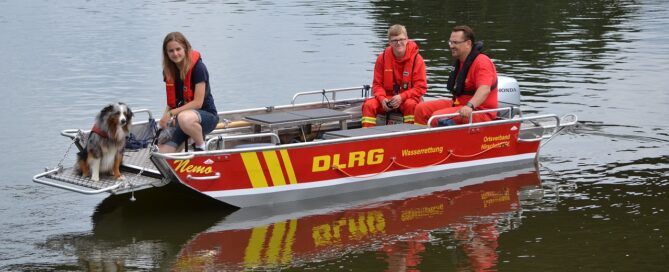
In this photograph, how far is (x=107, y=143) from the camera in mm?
10789

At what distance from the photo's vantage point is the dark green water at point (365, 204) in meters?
9.97

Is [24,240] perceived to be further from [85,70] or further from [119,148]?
[85,70]

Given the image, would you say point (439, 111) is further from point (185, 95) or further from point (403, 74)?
point (185, 95)

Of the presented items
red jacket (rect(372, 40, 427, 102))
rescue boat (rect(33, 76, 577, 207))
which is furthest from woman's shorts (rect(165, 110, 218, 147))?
red jacket (rect(372, 40, 427, 102))

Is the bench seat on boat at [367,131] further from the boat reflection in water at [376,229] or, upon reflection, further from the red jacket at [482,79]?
the red jacket at [482,79]

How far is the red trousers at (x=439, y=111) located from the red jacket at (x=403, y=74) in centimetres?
32

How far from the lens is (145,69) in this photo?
21.8 metres

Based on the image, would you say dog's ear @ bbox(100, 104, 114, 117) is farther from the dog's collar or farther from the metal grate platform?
the metal grate platform

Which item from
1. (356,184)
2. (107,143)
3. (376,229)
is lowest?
(376,229)

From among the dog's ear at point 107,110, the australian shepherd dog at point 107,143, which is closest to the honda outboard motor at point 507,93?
the australian shepherd dog at point 107,143

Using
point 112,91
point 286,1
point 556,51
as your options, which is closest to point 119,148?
point 112,91

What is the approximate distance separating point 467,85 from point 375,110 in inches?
44.9

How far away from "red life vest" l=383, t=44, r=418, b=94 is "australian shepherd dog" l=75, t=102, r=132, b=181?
3.54 m

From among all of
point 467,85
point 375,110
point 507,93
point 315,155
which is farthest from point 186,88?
point 507,93
